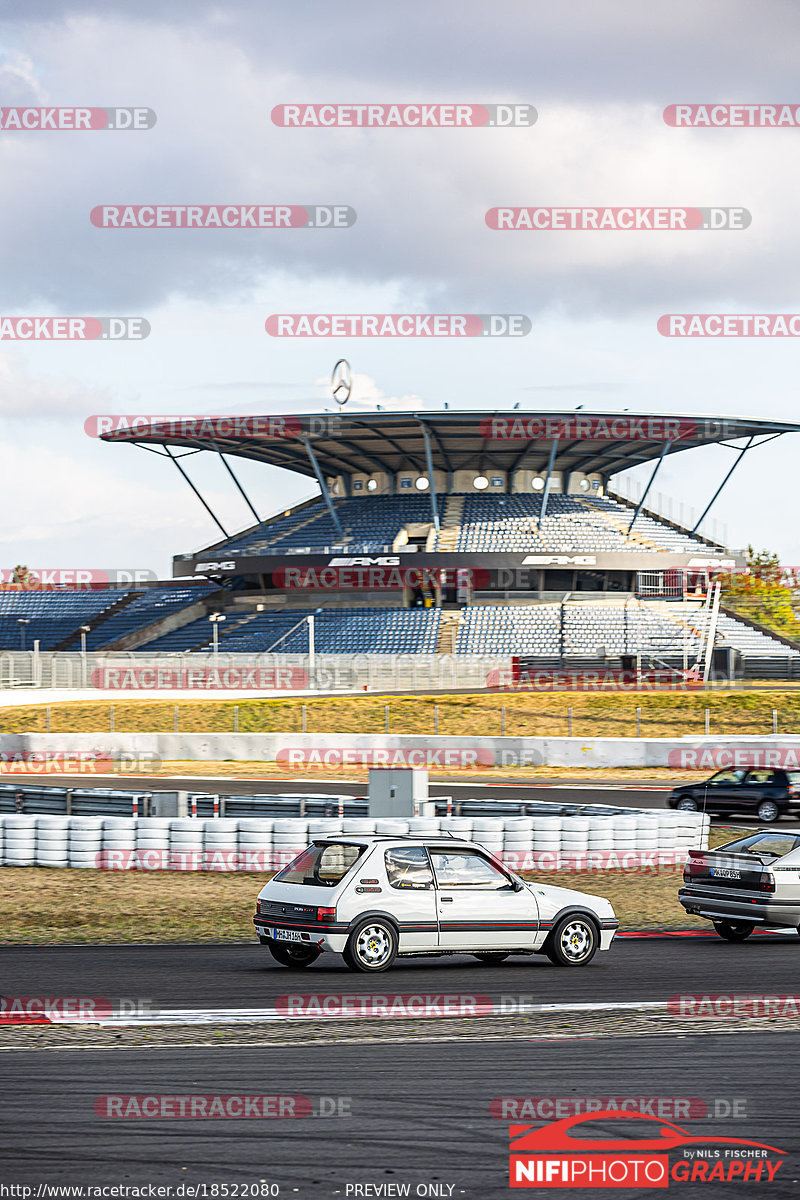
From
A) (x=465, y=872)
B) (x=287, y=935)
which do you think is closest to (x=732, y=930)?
(x=465, y=872)

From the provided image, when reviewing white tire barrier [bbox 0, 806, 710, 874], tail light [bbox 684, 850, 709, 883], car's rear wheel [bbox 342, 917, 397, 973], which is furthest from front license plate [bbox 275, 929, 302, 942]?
white tire barrier [bbox 0, 806, 710, 874]

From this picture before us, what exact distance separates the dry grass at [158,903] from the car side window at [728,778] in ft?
25.1

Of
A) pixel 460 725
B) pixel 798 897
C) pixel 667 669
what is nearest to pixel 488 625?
pixel 667 669

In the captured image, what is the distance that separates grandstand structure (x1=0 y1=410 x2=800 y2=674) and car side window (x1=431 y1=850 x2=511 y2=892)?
5016cm

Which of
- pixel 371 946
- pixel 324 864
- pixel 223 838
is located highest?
pixel 324 864

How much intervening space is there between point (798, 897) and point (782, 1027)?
18.4ft

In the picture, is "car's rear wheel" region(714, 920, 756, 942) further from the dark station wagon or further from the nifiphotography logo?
the dark station wagon

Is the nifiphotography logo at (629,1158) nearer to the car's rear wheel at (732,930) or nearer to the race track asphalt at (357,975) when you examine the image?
the race track asphalt at (357,975)

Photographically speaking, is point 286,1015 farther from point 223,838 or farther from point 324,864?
point 223,838

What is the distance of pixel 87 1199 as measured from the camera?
606 cm

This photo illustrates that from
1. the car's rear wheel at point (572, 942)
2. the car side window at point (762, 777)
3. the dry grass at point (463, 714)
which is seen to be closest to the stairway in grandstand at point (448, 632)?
the dry grass at point (463, 714)

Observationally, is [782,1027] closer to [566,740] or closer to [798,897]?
[798,897]

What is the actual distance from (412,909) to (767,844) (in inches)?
218

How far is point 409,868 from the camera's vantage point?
13312 mm
